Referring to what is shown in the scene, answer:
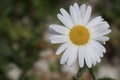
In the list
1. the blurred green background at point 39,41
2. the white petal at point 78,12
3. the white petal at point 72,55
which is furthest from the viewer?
the blurred green background at point 39,41

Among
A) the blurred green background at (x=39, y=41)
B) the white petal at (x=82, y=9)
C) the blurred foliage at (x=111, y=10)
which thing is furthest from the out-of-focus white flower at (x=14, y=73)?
the white petal at (x=82, y=9)

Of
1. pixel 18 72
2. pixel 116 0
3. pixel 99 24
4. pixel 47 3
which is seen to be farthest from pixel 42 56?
pixel 99 24

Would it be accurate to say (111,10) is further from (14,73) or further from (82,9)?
(82,9)

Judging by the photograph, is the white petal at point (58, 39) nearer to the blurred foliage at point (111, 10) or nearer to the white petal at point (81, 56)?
the white petal at point (81, 56)

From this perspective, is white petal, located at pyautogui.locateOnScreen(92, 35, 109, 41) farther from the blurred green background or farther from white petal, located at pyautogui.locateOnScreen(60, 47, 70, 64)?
the blurred green background

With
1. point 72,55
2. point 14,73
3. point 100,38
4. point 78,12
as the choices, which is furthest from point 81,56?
point 14,73

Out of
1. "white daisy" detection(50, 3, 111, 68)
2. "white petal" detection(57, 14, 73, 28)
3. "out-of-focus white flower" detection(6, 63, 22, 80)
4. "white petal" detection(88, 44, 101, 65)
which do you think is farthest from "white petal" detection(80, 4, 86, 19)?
"out-of-focus white flower" detection(6, 63, 22, 80)
